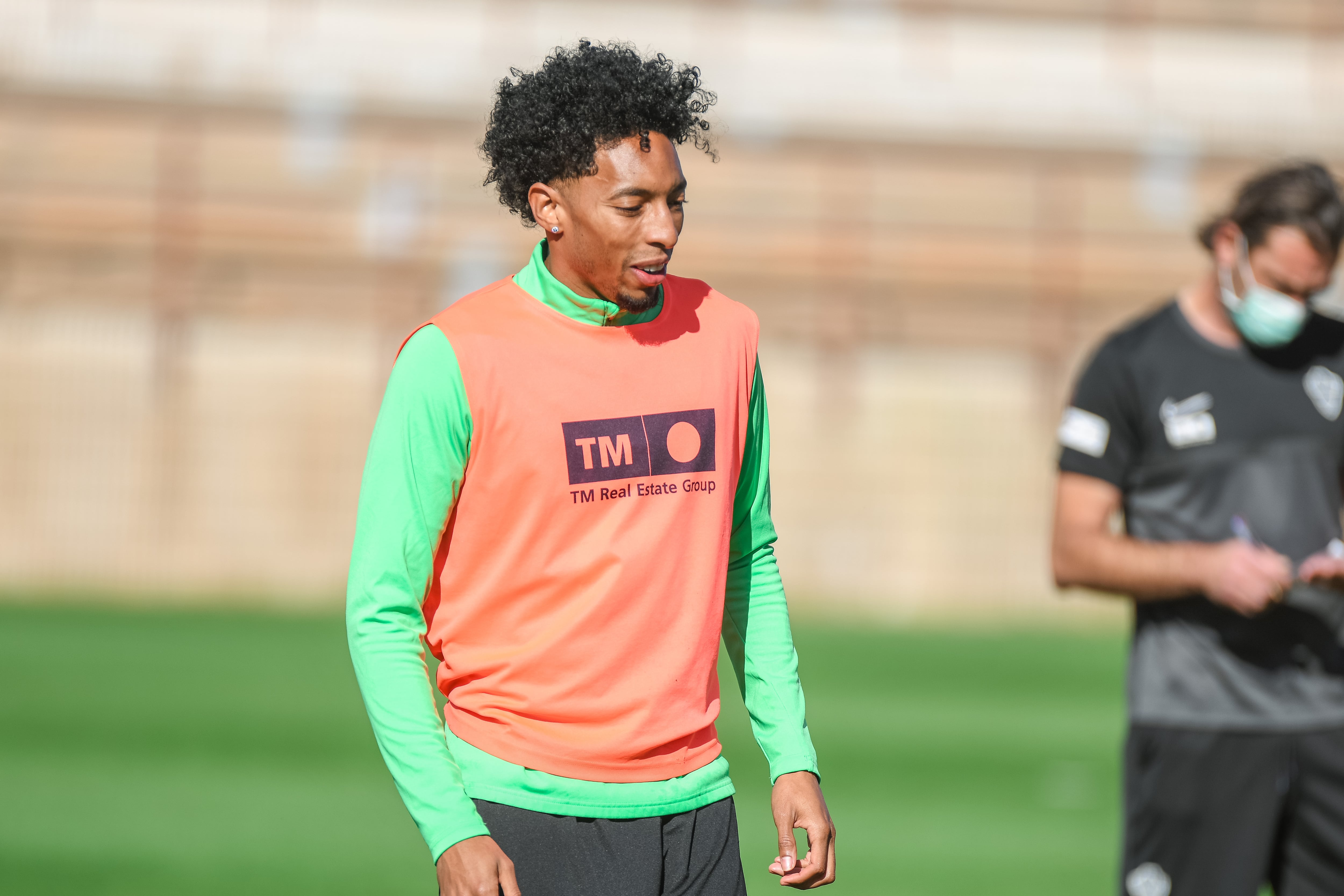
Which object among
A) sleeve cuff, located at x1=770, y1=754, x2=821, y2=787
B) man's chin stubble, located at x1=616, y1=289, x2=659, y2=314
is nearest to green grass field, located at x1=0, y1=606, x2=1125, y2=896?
sleeve cuff, located at x1=770, y1=754, x2=821, y2=787

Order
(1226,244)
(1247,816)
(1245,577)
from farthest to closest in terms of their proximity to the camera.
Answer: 1. (1226,244)
2. (1247,816)
3. (1245,577)

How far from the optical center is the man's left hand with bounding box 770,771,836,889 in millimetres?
2396

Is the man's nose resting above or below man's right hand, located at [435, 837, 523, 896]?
above

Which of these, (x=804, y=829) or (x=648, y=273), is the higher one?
(x=648, y=273)

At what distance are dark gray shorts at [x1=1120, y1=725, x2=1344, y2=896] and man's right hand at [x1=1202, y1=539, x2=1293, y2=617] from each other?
1.23ft

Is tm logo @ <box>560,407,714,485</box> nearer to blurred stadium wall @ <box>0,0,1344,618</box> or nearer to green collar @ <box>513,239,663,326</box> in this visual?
green collar @ <box>513,239,663,326</box>

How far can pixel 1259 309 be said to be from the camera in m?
3.73

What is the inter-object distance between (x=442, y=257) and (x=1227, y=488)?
52.7 feet

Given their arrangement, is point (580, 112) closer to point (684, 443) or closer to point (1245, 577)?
point (684, 443)

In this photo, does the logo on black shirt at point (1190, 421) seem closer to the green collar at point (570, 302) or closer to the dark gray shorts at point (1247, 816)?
the dark gray shorts at point (1247, 816)

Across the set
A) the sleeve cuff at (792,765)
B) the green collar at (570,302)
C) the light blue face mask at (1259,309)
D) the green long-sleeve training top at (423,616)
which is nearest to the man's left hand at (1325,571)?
the light blue face mask at (1259,309)

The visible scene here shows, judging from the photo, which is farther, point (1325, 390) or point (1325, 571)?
point (1325, 390)

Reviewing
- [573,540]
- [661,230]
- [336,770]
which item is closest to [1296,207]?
[661,230]

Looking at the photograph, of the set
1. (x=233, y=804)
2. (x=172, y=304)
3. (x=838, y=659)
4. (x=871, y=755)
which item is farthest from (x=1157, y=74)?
(x=233, y=804)
